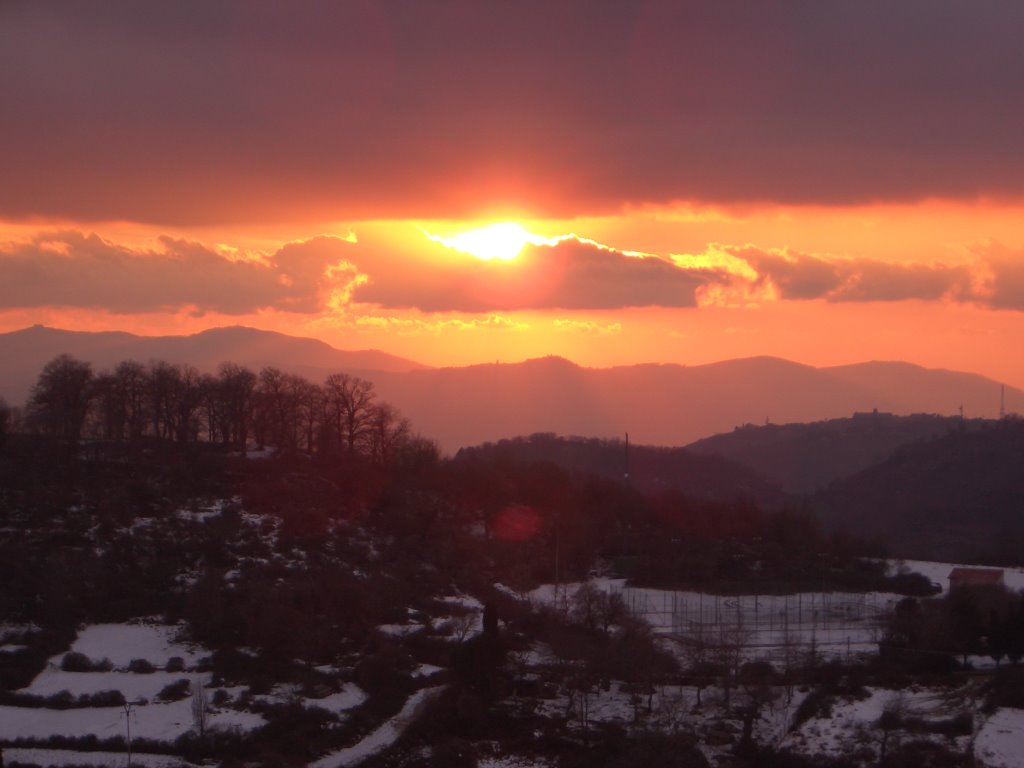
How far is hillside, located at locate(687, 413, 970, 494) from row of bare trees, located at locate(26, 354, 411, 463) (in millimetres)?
38100

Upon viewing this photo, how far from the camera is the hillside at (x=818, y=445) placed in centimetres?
8350

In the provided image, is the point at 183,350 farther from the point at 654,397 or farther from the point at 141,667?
the point at 141,667

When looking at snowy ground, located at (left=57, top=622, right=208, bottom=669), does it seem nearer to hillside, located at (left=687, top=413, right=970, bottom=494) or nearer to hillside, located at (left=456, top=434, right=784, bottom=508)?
hillside, located at (left=456, top=434, right=784, bottom=508)

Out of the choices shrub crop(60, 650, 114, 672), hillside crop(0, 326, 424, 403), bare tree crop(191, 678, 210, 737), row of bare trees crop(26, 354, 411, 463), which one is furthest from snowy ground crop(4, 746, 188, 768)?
hillside crop(0, 326, 424, 403)

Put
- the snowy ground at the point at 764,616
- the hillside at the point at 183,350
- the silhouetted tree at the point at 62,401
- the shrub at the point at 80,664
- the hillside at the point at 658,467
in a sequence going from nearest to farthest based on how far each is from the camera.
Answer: the shrub at the point at 80,664 < the snowy ground at the point at 764,616 < the silhouetted tree at the point at 62,401 < the hillside at the point at 658,467 < the hillside at the point at 183,350

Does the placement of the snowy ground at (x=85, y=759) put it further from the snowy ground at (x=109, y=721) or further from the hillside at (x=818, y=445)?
the hillside at (x=818, y=445)

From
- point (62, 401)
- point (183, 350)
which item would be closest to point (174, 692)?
point (62, 401)

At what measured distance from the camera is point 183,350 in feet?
484

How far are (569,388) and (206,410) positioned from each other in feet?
387

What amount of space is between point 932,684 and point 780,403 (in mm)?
152506

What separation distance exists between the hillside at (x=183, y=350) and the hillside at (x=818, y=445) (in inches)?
2120

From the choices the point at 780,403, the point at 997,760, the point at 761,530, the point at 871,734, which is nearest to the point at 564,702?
the point at 871,734

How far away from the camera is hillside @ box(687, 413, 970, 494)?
83500 mm

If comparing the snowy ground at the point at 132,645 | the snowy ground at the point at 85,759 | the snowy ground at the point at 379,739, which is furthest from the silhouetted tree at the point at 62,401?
the snowy ground at the point at 85,759
